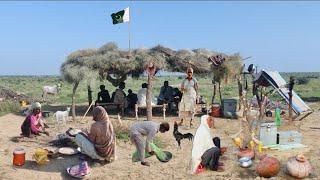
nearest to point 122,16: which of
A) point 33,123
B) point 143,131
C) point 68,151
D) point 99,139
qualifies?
point 33,123

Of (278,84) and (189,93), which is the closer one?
(189,93)

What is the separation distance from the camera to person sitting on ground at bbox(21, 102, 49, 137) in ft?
40.8

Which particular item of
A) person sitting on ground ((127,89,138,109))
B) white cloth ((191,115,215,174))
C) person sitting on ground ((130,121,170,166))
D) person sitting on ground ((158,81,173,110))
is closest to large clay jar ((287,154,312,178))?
white cloth ((191,115,215,174))

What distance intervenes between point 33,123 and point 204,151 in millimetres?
5223

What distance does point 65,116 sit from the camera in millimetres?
15617

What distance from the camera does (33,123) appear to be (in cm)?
1265

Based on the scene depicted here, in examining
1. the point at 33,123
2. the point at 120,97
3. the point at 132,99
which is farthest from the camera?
the point at 132,99

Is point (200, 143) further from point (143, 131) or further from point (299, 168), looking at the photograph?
point (299, 168)

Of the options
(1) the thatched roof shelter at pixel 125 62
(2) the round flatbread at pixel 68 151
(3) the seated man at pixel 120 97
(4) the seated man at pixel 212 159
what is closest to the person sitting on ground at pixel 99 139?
(2) the round flatbread at pixel 68 151

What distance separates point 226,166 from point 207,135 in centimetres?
106

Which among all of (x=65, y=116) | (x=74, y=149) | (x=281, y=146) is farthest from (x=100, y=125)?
(x=65, y=116)

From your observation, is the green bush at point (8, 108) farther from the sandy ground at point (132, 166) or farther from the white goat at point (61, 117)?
the sandy ground at point (132, 166)

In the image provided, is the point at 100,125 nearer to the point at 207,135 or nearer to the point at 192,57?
the point at 207,135

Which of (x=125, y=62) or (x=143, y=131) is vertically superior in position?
(x=125, y=62)
